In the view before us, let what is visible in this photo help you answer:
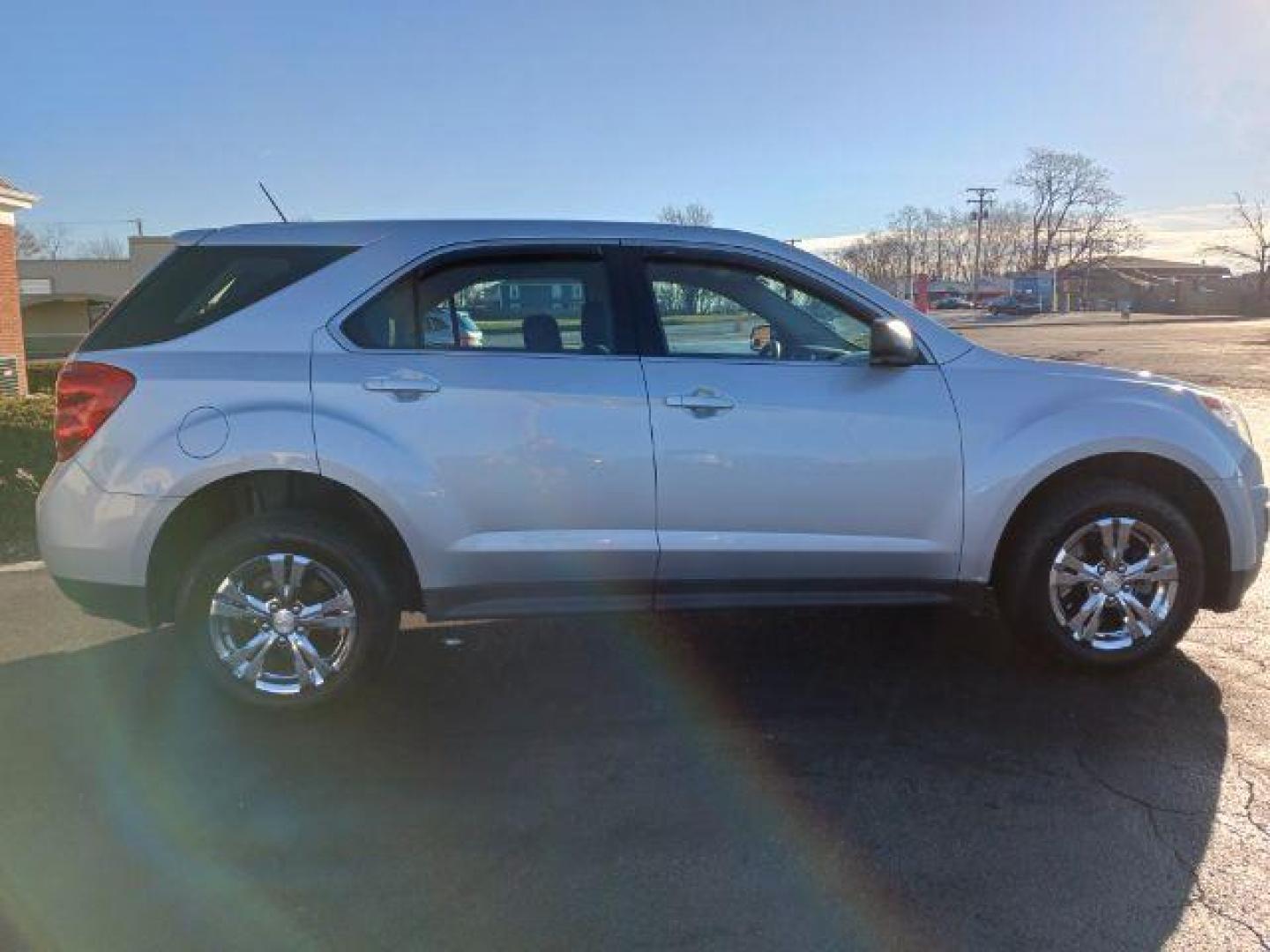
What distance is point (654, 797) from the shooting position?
345cm

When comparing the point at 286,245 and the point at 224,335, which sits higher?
the point at 286,245

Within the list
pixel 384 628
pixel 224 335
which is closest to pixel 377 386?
pixel 224 335

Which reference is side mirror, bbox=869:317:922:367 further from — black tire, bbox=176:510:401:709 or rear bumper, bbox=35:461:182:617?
rear bumper, bbox=35:461:182:617

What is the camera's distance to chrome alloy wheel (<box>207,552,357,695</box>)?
3973mm

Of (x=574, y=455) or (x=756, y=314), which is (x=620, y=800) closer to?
(x=574, y=455)

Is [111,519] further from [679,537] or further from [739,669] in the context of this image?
[739,669]

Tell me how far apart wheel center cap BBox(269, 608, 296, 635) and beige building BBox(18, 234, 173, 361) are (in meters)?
46.0

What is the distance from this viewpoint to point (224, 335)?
3961 millimetres

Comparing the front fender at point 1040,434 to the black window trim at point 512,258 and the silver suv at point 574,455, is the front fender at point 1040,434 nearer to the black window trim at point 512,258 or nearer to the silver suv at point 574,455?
the silver suv at point 574,455

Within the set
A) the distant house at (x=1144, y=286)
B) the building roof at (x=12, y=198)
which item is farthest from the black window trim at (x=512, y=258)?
the distant house at (x=1144, y=286)

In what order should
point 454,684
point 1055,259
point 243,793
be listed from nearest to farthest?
point 243,793 < point 454,684 < point 1055,259

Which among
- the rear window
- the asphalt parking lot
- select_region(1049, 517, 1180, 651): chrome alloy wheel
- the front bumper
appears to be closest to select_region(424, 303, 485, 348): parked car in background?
the rear window

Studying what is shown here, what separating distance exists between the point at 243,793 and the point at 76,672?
1.59 meters

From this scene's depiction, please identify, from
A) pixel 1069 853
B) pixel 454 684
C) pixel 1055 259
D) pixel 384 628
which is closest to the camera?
pixel 1069 853
